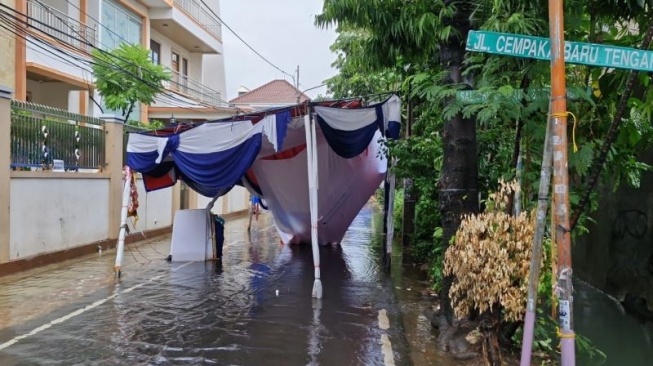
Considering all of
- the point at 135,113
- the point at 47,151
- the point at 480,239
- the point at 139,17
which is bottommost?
the point at 480,239

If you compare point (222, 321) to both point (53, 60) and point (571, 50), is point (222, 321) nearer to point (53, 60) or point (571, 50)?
point (571, 50)

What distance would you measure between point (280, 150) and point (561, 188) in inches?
249

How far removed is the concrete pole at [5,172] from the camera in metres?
9.00

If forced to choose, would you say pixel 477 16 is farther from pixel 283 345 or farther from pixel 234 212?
pixel 234 212

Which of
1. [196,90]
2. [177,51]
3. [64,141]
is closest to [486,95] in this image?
[64,141]

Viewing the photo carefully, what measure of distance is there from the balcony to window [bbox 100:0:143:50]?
4.03 feet

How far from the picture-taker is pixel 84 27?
56.8 ft

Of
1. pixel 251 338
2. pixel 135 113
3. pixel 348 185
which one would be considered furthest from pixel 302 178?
pixel 135 113

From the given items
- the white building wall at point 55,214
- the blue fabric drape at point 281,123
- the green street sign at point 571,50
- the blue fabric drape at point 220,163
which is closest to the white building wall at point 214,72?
the white building wall at point 55,214

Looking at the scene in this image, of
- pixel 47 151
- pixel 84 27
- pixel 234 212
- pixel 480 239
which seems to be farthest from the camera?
pixel 234 212

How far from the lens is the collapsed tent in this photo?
8.30m

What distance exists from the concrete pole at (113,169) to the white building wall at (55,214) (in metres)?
0.16

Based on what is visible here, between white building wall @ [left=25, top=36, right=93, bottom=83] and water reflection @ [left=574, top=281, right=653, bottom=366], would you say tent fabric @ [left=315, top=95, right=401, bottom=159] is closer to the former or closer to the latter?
water reflection @ [left=574, top=281, right=653, bottom=366]

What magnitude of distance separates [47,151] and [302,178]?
533 centimetres
